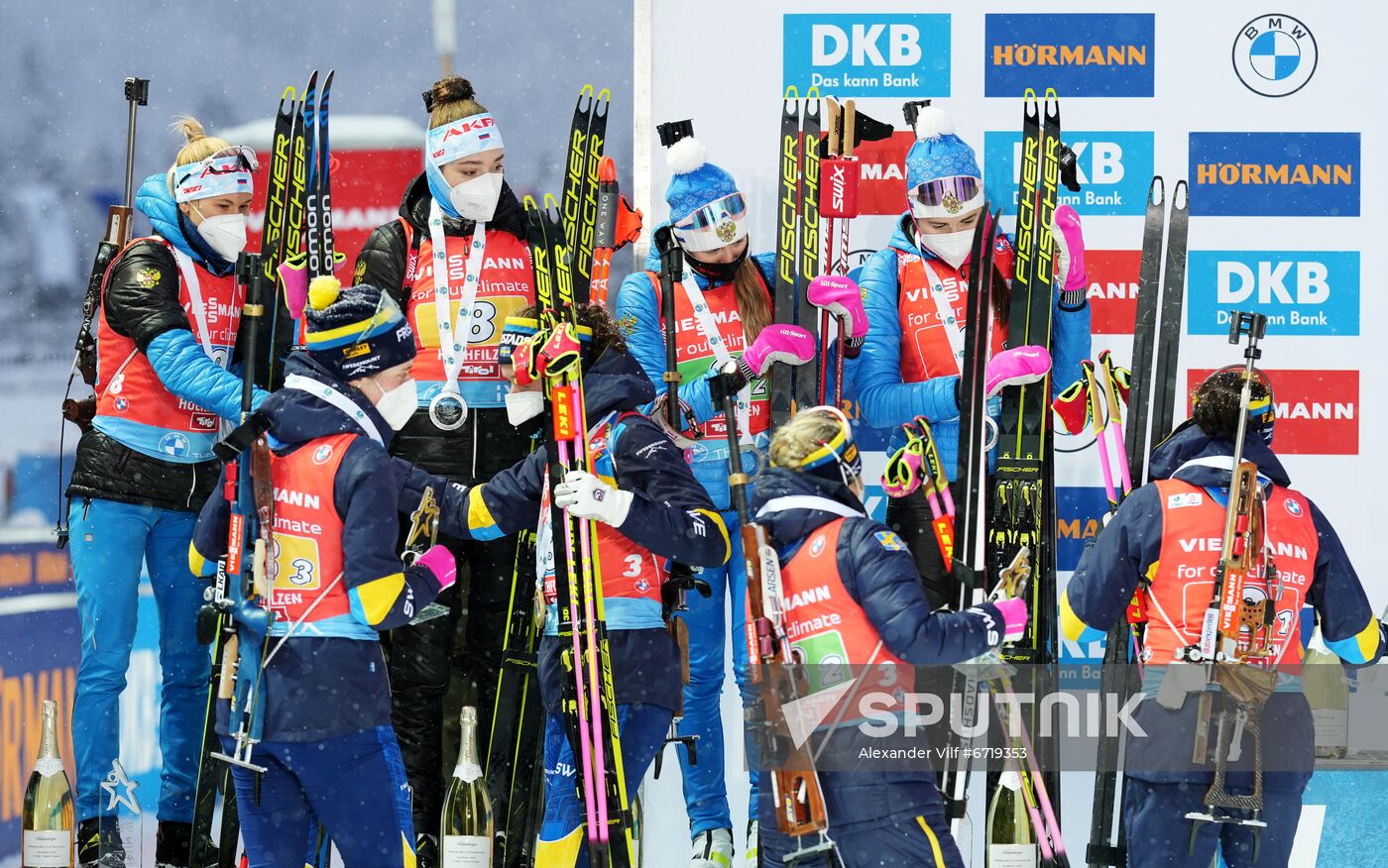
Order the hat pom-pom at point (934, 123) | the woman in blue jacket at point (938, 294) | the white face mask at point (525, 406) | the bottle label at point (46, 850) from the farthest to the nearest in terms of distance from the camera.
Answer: the hat pom-pom at point (934, 123)
the woman in blue jacket at point (938, 294)
the bottle label at point (46, 850)
the white face mask at point (525, 406)

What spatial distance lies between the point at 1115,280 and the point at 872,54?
1.10m

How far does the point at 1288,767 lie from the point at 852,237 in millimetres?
2346

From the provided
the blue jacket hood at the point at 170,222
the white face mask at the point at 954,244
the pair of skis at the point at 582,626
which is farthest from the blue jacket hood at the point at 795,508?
the blue jacket hood at the point at 170,222

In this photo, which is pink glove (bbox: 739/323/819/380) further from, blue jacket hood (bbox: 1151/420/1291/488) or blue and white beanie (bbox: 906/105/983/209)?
blue jacket hood (bbox: 1151/420/1291/488)

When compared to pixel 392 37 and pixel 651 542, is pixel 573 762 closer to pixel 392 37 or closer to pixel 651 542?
pixel 651 542

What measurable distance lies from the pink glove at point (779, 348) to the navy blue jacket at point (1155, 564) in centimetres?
107

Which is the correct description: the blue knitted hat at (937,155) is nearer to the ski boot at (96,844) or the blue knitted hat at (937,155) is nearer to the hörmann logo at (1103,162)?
the hörmann logo at (1103,162)

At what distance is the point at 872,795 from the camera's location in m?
3.39

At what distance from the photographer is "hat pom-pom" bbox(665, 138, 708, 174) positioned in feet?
16.6

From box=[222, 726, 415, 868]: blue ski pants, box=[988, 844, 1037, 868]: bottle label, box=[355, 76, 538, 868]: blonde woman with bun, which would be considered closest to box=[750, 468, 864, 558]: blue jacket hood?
box=[222, 726, 415, 868]: blue ski pants

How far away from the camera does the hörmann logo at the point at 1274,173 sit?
5.57 metres

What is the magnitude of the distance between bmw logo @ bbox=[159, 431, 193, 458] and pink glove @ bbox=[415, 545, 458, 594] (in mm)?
1246

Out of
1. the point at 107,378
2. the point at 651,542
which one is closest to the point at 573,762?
the point at 651,542

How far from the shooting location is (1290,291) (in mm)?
5559
